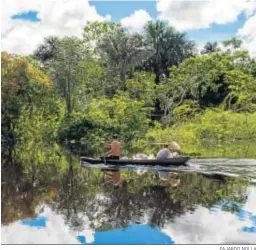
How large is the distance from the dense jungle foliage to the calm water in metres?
3.98

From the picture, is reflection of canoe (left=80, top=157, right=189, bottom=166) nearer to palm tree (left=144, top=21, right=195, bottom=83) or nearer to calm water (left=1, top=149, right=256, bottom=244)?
calm water (left=1, top=149, right=256, bottom=244)

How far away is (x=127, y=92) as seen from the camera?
529 inches

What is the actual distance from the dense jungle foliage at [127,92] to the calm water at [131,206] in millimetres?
3984

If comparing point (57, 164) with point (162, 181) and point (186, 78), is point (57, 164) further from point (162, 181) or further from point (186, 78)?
point (186, 78)

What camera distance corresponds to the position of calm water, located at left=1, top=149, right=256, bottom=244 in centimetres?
511

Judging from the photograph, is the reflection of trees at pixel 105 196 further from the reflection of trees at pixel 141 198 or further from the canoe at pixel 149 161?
the canoe at pixel 149 161

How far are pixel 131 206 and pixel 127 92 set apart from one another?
24.6ft

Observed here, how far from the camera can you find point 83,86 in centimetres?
1304

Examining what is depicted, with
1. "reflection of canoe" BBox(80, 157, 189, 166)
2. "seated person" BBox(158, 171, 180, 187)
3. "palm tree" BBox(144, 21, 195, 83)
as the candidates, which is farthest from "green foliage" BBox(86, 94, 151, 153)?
"seated person" BBox(158, 171, 180, 187)

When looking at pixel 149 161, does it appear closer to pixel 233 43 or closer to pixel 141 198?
pixel 141 198

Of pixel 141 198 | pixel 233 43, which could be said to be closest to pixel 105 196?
pixel 141 198

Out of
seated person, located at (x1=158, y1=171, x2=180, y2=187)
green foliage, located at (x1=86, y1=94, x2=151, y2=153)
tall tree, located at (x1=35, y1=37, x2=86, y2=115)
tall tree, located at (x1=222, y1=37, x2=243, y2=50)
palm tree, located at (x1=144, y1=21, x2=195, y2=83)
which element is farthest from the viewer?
tall tree, located at (x1=222, y1=37, x2=243, y2=50)
